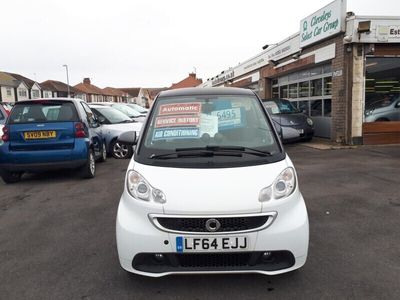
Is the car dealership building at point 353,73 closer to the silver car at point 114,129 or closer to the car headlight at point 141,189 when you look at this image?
the silver car at point 114,129

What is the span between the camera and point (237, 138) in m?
3.53

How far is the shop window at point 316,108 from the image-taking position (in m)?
13.5

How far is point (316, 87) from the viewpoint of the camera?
13742mm

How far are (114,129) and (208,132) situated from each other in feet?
23.6

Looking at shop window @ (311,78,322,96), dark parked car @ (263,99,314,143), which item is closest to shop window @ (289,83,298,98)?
shop window @ (311,78,322,96)

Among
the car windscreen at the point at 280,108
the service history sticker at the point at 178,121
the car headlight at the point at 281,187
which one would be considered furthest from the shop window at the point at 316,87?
the car headlight at the point at 281,187

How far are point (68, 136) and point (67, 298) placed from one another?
4515 millimetres

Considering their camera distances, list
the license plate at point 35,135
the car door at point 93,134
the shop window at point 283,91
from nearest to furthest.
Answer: the license plate at point 35,135, the car door at point 93,134, the shop window at point 283,91

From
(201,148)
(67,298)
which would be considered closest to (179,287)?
(67,298)

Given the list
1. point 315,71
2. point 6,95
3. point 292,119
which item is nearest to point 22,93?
point 6,95

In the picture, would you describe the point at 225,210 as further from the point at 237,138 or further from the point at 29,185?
the point at 29,185

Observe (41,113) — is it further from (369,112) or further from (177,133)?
(369,112)

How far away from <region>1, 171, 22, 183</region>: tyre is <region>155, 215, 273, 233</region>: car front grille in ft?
18.4

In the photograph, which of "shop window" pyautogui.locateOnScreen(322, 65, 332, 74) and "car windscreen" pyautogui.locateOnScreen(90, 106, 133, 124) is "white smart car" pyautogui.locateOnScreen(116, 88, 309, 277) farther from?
"shop window" pyautogui.locateOnScreen(322, 65, 332, 74)
